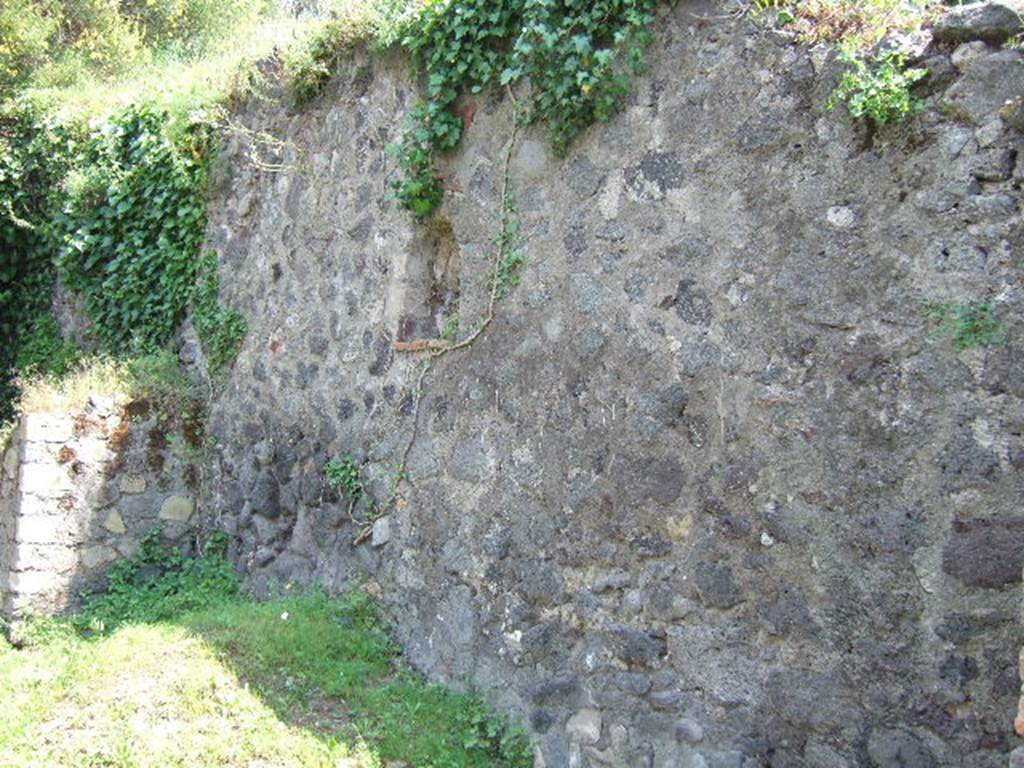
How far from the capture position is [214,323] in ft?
24.1

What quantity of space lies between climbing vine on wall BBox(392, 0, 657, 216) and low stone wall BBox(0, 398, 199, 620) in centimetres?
272

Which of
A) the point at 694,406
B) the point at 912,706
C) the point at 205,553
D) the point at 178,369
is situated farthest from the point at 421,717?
the point at 178,369

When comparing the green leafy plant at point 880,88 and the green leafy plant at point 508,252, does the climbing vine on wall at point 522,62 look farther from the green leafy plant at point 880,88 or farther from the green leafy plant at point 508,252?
the green leafy plant at point 880,88

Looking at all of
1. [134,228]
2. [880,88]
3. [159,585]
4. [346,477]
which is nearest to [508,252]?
[346,477]

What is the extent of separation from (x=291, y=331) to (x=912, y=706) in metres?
4.34

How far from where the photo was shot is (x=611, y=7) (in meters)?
4.63

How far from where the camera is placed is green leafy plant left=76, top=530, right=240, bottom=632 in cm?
642

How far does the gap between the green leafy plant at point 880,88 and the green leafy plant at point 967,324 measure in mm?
697

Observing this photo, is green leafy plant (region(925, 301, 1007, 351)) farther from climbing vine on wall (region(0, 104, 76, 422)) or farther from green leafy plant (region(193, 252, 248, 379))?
climbing vine on wall (region(0, 104, 76, 422))

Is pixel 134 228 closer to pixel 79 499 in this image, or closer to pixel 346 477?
pixel 79 499

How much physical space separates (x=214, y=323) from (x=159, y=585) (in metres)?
1.80

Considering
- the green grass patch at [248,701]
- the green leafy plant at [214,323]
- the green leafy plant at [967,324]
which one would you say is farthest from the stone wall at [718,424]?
the green leafy plant at [214,323]

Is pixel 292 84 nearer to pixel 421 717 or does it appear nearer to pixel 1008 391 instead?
pixel 421 717

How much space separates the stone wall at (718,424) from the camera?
11.7 feet
